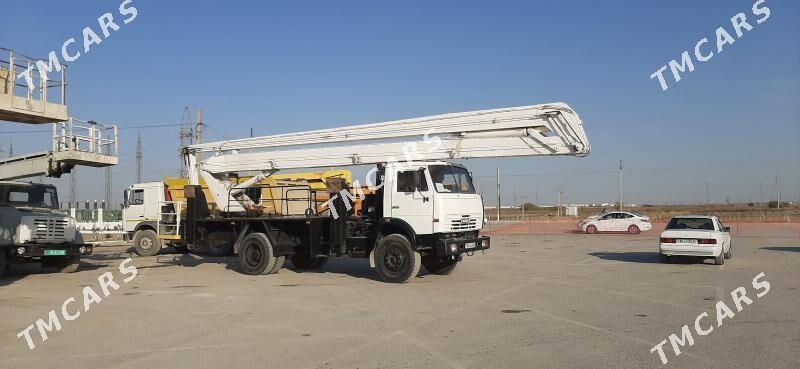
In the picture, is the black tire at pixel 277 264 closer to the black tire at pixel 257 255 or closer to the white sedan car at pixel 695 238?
the black tire at pixel 257 255

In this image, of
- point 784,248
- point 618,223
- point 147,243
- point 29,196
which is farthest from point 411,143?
point 618,223

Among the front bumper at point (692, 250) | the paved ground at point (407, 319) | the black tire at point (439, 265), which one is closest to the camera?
the paved ground at point (407, 319)

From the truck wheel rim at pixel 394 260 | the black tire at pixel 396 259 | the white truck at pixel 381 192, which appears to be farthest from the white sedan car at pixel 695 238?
the truck wheel rim at pixel 394 260

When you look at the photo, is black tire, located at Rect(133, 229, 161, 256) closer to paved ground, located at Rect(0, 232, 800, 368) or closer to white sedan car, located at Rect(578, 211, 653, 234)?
paved ground, located at Rect(0, 232, 800, 368)

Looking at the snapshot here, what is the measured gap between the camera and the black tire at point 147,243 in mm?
21734

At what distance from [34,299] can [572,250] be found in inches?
699

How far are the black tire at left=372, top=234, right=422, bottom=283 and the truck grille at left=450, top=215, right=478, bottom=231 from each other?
3.29 feet

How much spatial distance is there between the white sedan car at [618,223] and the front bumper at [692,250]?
1846cm

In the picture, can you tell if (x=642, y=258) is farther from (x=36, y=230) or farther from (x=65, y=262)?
(x=36, y=230)

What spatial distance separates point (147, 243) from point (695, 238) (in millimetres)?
18016

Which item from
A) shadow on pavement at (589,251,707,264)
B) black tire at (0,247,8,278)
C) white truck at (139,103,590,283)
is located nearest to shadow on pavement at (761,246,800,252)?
shadow on pavement at (589,251,707,264)

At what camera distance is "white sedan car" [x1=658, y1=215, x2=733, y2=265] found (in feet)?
53.3

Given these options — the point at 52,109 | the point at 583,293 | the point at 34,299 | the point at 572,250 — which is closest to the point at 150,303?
the point at 34,299

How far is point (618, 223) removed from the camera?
3491 cm
